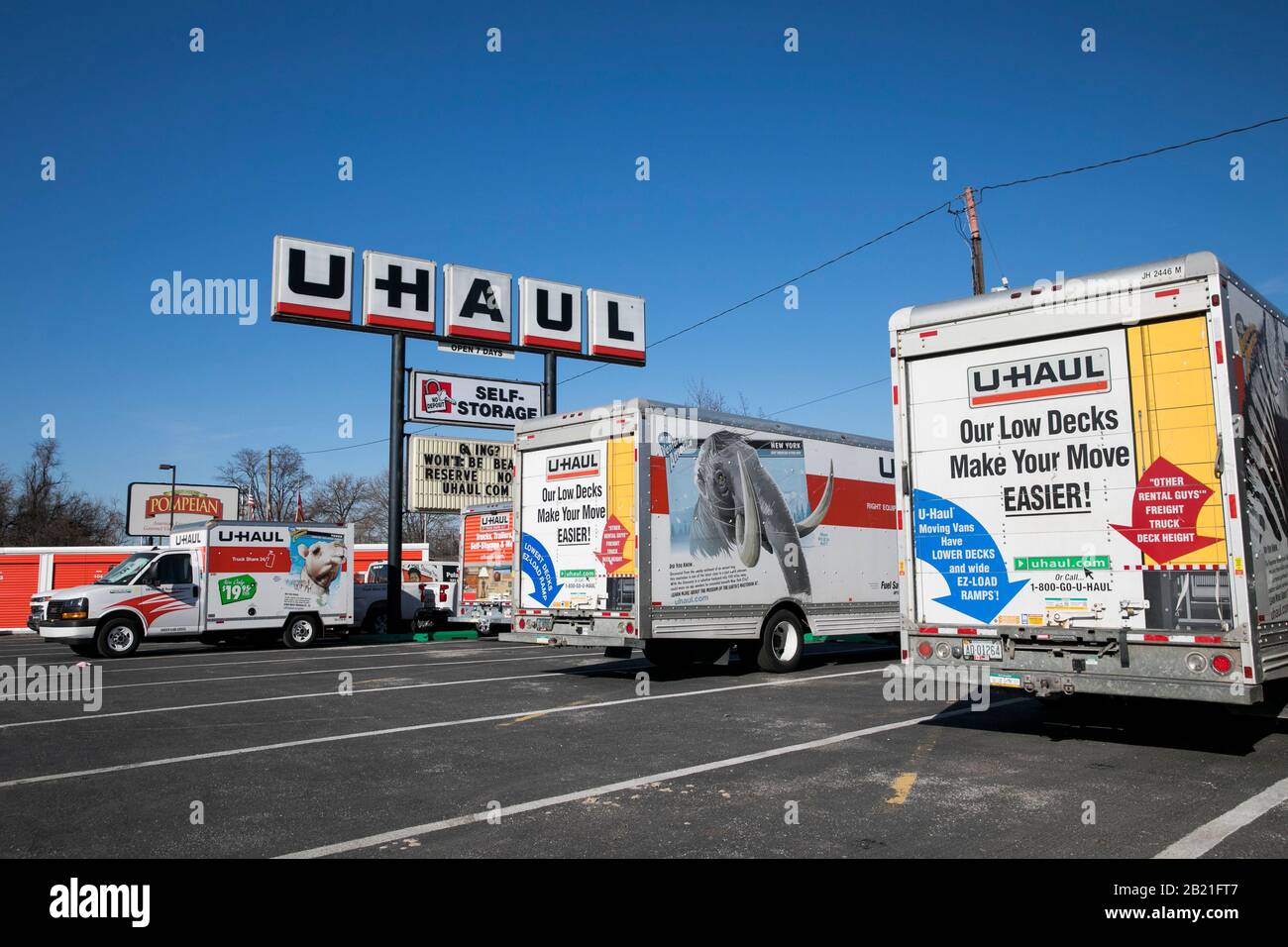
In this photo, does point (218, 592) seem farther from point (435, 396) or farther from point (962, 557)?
point (962, 557)

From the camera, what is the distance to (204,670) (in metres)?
15.9

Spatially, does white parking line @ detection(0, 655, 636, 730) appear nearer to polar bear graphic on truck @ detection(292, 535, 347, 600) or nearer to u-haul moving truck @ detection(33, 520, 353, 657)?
u-haul moving truck @ detection(33, 520, 353, 657)

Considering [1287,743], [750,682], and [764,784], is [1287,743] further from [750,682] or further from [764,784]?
[750,682]

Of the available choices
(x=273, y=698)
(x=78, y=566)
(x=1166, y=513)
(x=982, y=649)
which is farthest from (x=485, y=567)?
(x=78, y=566)

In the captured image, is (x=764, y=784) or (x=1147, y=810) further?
(x=764, y=784)

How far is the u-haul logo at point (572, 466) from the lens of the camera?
1274cm

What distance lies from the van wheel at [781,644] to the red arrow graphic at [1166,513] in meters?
6.66

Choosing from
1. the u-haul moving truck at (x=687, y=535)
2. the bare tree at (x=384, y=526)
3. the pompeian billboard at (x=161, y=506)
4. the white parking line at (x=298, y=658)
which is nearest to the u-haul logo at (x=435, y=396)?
the white parking line at (x=298, y=658)

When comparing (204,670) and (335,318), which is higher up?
(335,318)

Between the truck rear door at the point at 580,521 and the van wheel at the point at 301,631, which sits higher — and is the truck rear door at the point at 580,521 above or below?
above

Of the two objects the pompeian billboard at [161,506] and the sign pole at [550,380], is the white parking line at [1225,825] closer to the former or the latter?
the sign pole at [550,380]
